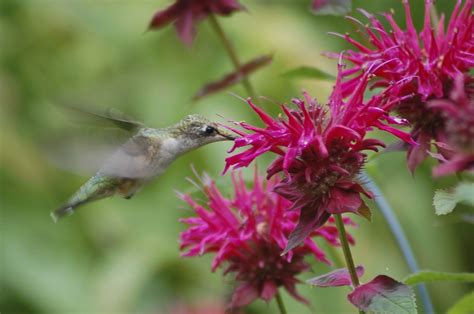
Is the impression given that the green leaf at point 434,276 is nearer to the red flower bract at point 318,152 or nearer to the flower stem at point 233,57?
the red flower bract at point 318,152

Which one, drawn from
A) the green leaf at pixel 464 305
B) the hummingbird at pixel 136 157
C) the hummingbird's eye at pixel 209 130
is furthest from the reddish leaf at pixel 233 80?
the green leaf at pixel 464 305

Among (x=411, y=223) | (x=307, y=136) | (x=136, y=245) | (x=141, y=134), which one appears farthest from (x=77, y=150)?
(x=411, y=223)

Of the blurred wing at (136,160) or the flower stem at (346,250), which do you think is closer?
the flower stem at (346,250)

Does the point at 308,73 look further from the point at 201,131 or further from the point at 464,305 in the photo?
the point at 464,305

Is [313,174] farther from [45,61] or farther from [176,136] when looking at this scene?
[45,61]

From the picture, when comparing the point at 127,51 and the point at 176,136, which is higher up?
the point at 127,51

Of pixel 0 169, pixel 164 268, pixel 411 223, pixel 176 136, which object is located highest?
pixel 0 169
